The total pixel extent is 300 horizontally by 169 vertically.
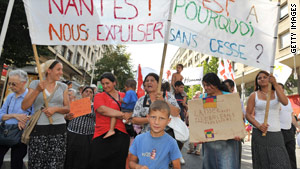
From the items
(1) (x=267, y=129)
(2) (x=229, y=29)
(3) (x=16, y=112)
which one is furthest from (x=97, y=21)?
(1) (x=267, y=129)

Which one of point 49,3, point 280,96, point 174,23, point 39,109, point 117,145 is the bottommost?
point 117,145

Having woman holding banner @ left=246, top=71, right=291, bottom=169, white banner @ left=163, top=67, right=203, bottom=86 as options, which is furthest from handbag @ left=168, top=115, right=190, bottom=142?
white banner @ left=163, top=67, right=203, bottom=86

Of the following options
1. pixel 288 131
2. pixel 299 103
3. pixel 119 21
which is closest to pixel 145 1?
pixel 119 21

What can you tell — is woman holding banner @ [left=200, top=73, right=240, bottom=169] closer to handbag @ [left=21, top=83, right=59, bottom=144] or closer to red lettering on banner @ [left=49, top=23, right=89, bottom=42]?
red lettering on banner @ [left=49, top=23, right=89, bottom=42]

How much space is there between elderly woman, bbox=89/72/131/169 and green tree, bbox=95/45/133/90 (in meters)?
25.8

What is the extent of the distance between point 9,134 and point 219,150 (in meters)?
2.86

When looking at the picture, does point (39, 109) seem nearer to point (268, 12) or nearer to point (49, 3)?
point (49, 3)

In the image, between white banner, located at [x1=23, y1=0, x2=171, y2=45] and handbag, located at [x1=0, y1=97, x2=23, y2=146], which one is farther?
handbag, located at [x1=0, y1=97, x2=23, y2=146]

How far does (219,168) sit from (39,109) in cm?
236

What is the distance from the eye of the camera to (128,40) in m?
2.61

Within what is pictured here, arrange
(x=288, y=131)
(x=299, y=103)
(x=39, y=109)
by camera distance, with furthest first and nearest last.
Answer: (x=299, y=103), (x=288, y=131), (x=39, y=109)

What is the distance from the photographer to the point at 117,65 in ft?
94.5

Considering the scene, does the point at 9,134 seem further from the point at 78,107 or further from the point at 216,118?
the point at 216,118

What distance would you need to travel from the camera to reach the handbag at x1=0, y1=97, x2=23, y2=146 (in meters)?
2.68
